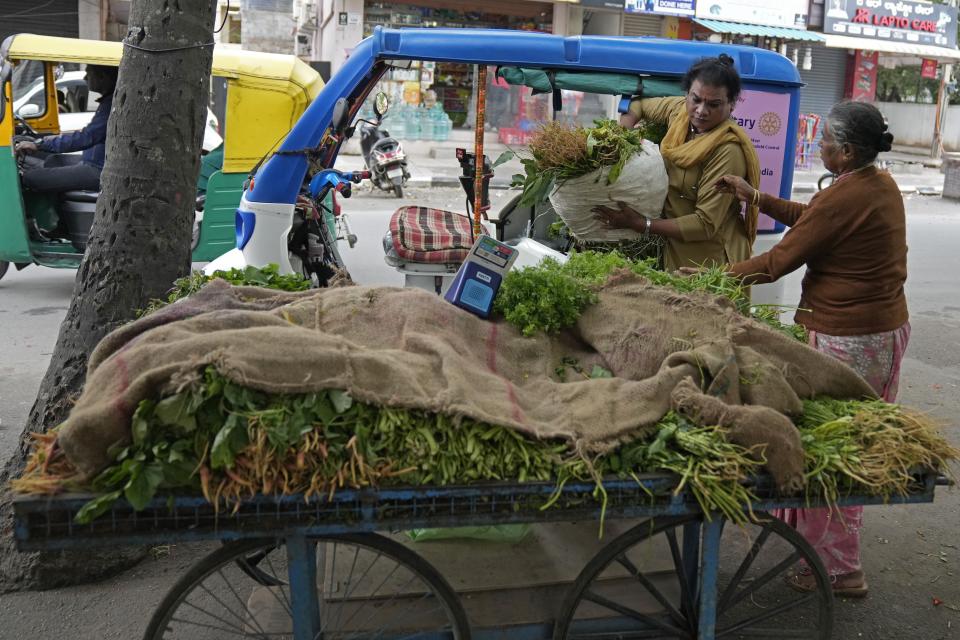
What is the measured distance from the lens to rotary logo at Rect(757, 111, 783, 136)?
5.20 metres

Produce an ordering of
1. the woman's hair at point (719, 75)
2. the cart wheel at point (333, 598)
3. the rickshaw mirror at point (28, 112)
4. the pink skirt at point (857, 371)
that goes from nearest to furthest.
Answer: the cart wheel at point (333, 598)
the pink skirt at point (857, 371)
the woman's hair at point (719, 75)
the rickshaw mirror at point (28, 112)

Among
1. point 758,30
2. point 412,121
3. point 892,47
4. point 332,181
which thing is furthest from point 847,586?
point 892,47

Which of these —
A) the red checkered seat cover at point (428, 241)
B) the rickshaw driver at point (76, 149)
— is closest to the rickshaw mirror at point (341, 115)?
the red checkered seat cover at point (428, 241)

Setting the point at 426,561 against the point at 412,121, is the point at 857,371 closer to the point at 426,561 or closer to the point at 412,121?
the point at 426,561

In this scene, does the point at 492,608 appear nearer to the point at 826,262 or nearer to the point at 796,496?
the point at 796,496

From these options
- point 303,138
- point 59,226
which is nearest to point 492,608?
point 303,138

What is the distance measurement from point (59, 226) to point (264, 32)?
49.6ft

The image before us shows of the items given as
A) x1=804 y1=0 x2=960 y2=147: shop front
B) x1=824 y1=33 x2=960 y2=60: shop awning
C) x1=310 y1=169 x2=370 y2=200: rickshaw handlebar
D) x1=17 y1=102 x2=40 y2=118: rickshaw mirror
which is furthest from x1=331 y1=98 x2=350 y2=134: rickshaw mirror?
x1=824 y1=33 x2=960 y2=60: shop awning

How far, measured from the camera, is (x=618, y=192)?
3.81 meters

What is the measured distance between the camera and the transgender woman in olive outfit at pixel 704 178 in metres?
3.81

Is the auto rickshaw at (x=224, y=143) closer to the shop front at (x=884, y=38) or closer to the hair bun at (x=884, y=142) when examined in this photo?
the hair bun at (x=884, y=142)

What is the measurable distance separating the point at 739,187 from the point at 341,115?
2.52m

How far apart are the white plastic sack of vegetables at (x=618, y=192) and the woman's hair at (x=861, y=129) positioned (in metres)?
0.83

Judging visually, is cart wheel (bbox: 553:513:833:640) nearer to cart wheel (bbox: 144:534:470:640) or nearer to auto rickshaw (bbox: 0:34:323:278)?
cart wheel (bbox: 144:534:470:640)
